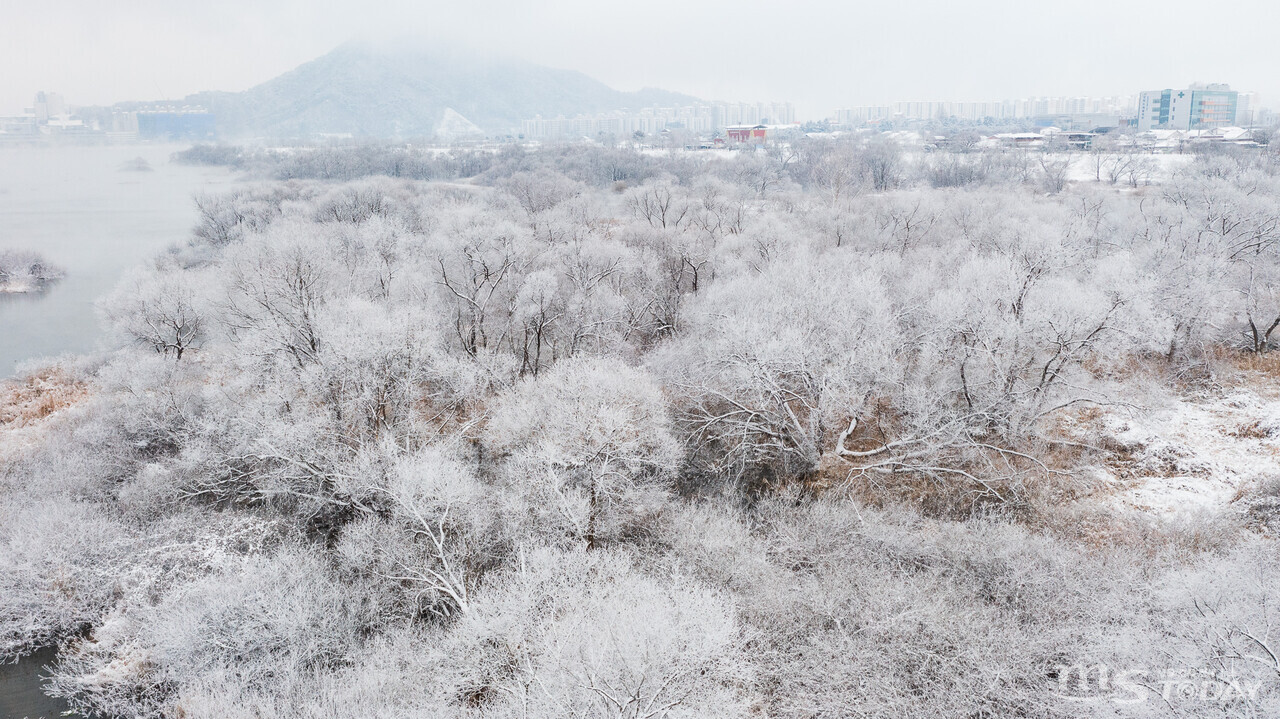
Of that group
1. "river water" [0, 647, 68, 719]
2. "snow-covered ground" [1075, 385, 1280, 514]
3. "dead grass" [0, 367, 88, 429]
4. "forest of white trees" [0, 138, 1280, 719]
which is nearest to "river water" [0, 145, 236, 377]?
"dead grass" [0, 367, 88, 429]

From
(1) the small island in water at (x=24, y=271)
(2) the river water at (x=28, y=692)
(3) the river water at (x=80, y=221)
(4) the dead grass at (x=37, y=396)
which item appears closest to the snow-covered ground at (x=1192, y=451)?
(2) the river water at (x=28, y=692)

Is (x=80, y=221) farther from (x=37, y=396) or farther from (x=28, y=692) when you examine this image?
(x=28, y=692)

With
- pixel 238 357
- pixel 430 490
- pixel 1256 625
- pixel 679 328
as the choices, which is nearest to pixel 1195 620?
pixel 1256 625

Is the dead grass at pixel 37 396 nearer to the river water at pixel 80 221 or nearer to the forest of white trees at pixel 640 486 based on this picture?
the forest of white trees at pixel 640 486

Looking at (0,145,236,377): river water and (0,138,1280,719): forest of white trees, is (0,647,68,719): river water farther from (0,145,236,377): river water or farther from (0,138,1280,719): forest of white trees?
(0,145,236,377): river water

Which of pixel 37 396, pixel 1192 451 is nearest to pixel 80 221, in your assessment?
pixel 37 396

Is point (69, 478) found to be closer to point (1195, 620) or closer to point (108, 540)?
point (108, 540)
